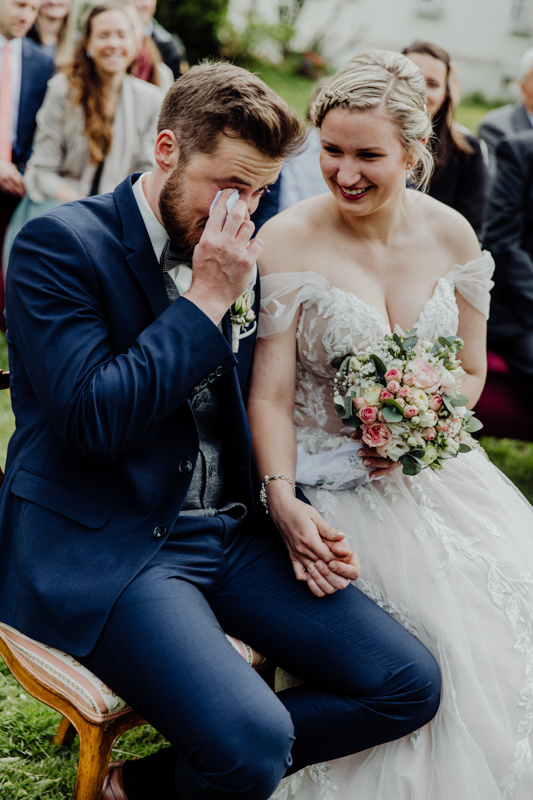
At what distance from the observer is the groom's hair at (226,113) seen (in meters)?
1.93

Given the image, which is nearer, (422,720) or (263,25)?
(422,720)

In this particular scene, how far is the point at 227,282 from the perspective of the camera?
192 cm

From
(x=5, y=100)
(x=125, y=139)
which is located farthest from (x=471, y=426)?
(x=5, y=100)

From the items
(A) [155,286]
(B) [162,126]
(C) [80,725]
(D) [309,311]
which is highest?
(B) [162,126]

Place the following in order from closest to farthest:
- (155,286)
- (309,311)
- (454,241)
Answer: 1. (155,286)
2. (309,311)
3. (454,241)

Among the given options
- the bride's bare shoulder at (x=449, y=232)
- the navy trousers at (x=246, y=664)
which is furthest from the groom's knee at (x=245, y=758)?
the bride's bare shoulder at (x=449, y=232)

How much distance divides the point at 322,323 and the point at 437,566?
32.9 inches

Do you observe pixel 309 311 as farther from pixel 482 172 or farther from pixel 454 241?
pixel 482 172

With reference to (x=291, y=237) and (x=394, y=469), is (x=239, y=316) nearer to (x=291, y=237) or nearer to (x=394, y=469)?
(x=291, y=237)

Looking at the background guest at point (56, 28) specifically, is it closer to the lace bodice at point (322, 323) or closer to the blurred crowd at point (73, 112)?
the blurred crowd at point (73, 112)

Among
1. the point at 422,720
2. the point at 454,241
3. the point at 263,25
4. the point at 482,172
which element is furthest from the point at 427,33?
the point at 422,720

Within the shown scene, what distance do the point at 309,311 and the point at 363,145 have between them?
0.53 m

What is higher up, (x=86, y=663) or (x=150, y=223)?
(x=150, y=223)

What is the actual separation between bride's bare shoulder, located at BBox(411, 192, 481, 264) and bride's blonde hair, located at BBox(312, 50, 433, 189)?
0.29 m
